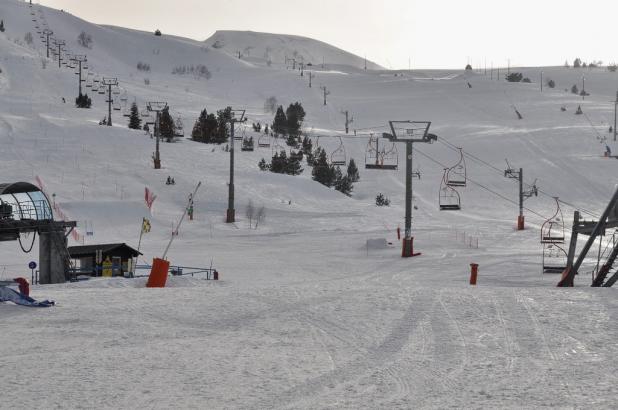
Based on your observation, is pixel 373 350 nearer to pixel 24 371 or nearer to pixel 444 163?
pixel 24 371

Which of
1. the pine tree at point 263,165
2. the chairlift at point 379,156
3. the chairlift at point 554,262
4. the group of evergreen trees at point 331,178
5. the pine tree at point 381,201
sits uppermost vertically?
the chairlift at point 379,156

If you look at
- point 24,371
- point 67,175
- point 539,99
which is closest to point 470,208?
point 67,175

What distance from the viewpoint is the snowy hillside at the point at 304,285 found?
864 centimetres

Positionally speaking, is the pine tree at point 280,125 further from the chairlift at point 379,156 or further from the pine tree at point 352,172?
the pine tree at point 352,172

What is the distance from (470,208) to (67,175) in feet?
118

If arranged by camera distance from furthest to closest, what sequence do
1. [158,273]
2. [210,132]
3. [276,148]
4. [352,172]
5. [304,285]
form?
[210,132], [276,148], [352,172], [158,273], [304,285]

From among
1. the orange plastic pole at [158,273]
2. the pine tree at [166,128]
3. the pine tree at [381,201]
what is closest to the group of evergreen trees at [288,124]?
the pine tree at [166,128]

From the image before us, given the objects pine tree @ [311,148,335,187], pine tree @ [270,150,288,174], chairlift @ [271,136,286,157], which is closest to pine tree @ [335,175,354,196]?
pine tree @ [311,148,335,187]

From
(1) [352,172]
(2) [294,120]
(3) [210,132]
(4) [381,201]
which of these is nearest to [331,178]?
(1) [352,172]

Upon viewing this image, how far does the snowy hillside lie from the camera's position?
864 centimetres

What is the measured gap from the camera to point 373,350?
10.3 m

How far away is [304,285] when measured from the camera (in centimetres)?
1753

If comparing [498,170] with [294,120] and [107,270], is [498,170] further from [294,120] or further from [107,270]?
[107,270]

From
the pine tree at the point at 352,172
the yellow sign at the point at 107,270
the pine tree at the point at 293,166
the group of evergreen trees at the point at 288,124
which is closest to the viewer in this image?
the yellow sign at the point at 107,270
